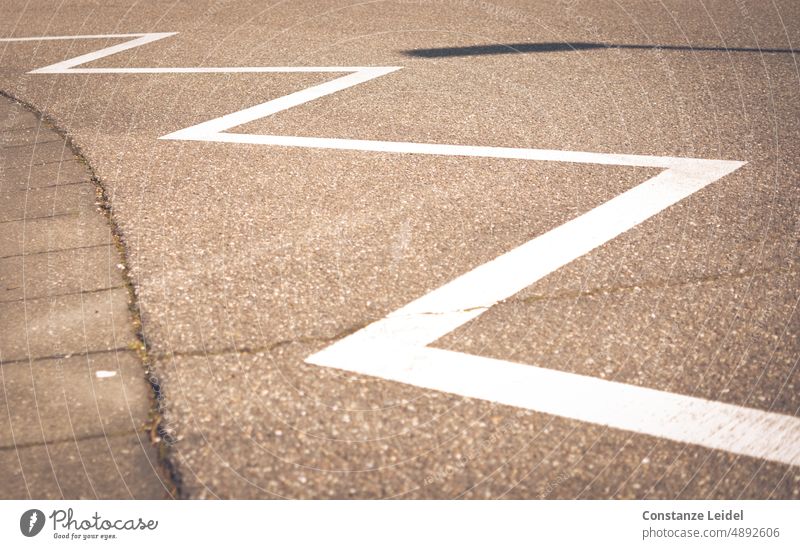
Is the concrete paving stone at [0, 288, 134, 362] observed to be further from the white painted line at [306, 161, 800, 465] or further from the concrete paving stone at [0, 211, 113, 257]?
the white painted line at [306, 161, 800, 465]

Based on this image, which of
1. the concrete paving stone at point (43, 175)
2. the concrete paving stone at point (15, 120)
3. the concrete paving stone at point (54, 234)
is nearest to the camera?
the concrete paving stone at point (54, 234)

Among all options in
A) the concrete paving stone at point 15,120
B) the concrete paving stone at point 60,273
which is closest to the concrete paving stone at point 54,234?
the concrete paving stone at point 60,273

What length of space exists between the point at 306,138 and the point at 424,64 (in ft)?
6.70

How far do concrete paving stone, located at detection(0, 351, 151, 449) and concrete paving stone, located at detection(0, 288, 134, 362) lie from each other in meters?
0.07

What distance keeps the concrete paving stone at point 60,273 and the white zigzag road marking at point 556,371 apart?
3.83 ft

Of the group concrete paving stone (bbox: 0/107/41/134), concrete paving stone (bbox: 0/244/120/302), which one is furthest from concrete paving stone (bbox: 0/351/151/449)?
concrete paving stone (bbox: 0/107/41/134)

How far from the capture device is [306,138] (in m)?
5.20

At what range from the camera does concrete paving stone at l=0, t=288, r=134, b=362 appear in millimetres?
2988

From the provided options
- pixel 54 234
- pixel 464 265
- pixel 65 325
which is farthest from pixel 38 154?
pixel 464 265

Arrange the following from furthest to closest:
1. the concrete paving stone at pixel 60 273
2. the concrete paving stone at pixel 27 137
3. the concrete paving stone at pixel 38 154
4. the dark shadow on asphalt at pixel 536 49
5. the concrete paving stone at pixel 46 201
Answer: the dark shadow on asphalt at pixel 536 49 < the concrete paving stone at pixel 27 137 < the concrete paving stone at pixel 38 154 < the concrete paving stone at pixel 46 201 < the concrete paving stone at pixel 60 273

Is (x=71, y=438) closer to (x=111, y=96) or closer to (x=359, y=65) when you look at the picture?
(x=111, y=96)

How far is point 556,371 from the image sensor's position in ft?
9.24

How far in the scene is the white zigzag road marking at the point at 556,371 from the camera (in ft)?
8.34

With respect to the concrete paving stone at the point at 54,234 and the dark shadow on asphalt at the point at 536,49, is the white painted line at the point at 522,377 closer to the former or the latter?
the concrete paving stone at the point at 54,234
